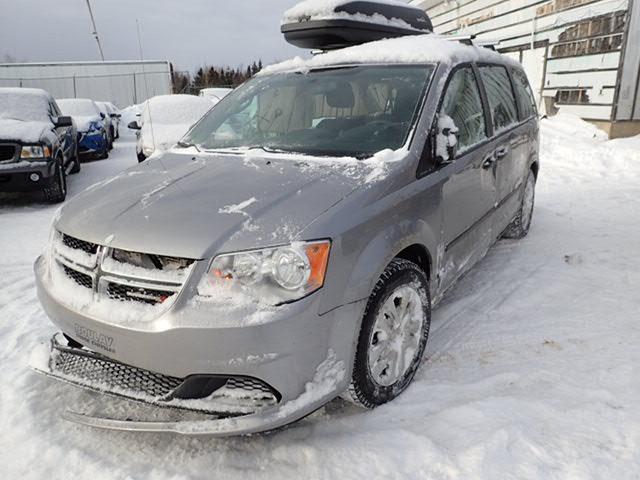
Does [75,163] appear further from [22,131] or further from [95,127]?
[22,131]

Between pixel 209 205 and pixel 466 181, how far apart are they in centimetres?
171

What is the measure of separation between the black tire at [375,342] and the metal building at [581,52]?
838 cm

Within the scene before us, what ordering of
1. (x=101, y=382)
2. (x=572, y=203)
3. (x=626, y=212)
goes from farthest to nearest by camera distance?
(x=572, y=203)
(x=626, y=212)
(x=101, y=382)

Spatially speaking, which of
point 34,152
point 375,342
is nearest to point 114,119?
point 34,152

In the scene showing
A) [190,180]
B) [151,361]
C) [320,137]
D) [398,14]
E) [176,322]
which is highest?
[398,14]

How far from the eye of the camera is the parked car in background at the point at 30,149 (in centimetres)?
643

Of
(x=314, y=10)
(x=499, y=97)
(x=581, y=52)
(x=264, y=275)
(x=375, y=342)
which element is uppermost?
(x=581, y=52)

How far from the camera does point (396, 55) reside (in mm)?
3307

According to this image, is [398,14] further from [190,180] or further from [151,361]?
[151,361]

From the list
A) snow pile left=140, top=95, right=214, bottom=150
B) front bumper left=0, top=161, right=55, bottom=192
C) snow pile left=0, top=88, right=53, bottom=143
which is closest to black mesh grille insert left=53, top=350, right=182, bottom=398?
front bumper left=0, top=161, right=55, bottom=192

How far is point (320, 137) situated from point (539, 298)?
200cm

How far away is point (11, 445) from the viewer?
88.4 inches

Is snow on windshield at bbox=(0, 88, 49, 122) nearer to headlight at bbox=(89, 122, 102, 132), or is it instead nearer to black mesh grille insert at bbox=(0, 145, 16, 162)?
black mesh grille insert at bbox=(0, 145, 16, 162)

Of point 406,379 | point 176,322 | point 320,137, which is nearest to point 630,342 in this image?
point 406,379
